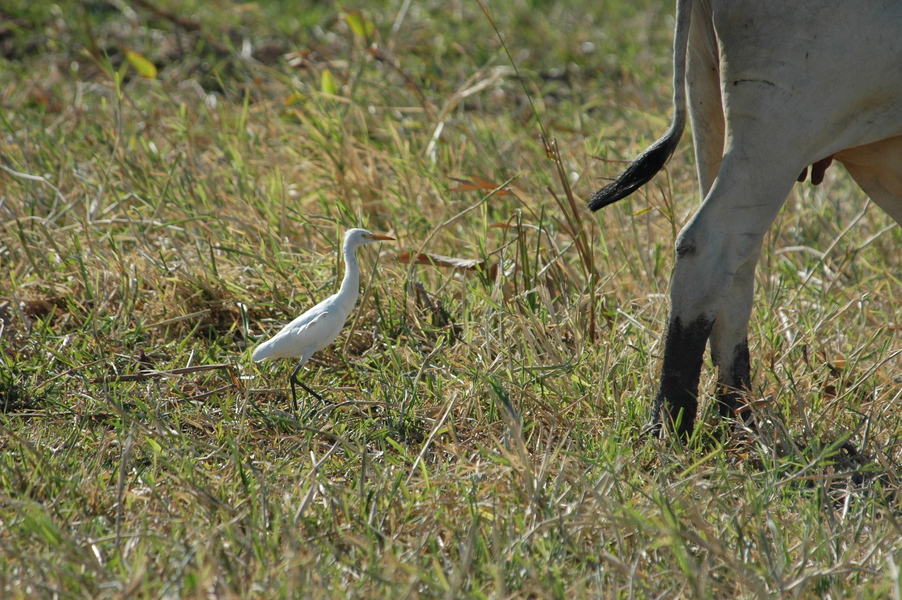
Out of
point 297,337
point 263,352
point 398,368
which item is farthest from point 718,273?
point 263,352

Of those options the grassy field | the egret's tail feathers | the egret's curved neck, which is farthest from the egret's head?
the egret's tail feathers

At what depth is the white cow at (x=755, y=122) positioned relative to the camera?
2.31m

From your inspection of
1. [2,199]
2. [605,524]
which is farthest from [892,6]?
[2,199]

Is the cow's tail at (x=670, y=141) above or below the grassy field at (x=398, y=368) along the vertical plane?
above

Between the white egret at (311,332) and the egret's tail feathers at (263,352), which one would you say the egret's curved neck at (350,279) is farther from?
the egret's tail feathers at (263,352)

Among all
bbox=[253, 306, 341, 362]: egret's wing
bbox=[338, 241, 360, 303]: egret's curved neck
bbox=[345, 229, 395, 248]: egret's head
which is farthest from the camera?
bbox=[345, 229, 395, 248]: egret's head

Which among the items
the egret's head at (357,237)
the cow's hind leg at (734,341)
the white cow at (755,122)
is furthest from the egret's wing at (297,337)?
the cow's hind leg at (734,341)

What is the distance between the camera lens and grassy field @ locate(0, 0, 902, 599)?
2129 mm

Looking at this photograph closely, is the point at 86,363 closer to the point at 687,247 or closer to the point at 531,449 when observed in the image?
the point at 531,449

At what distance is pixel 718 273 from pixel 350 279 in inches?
45.0

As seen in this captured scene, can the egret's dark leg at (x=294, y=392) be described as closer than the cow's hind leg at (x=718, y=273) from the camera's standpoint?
No

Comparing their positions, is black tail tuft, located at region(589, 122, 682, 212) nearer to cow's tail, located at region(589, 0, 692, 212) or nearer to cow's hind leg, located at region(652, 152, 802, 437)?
cow's tail, located at region(589, 0, 692, 212)

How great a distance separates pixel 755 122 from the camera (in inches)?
93.7

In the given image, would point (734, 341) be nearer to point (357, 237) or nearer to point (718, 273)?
point (718, 273)
